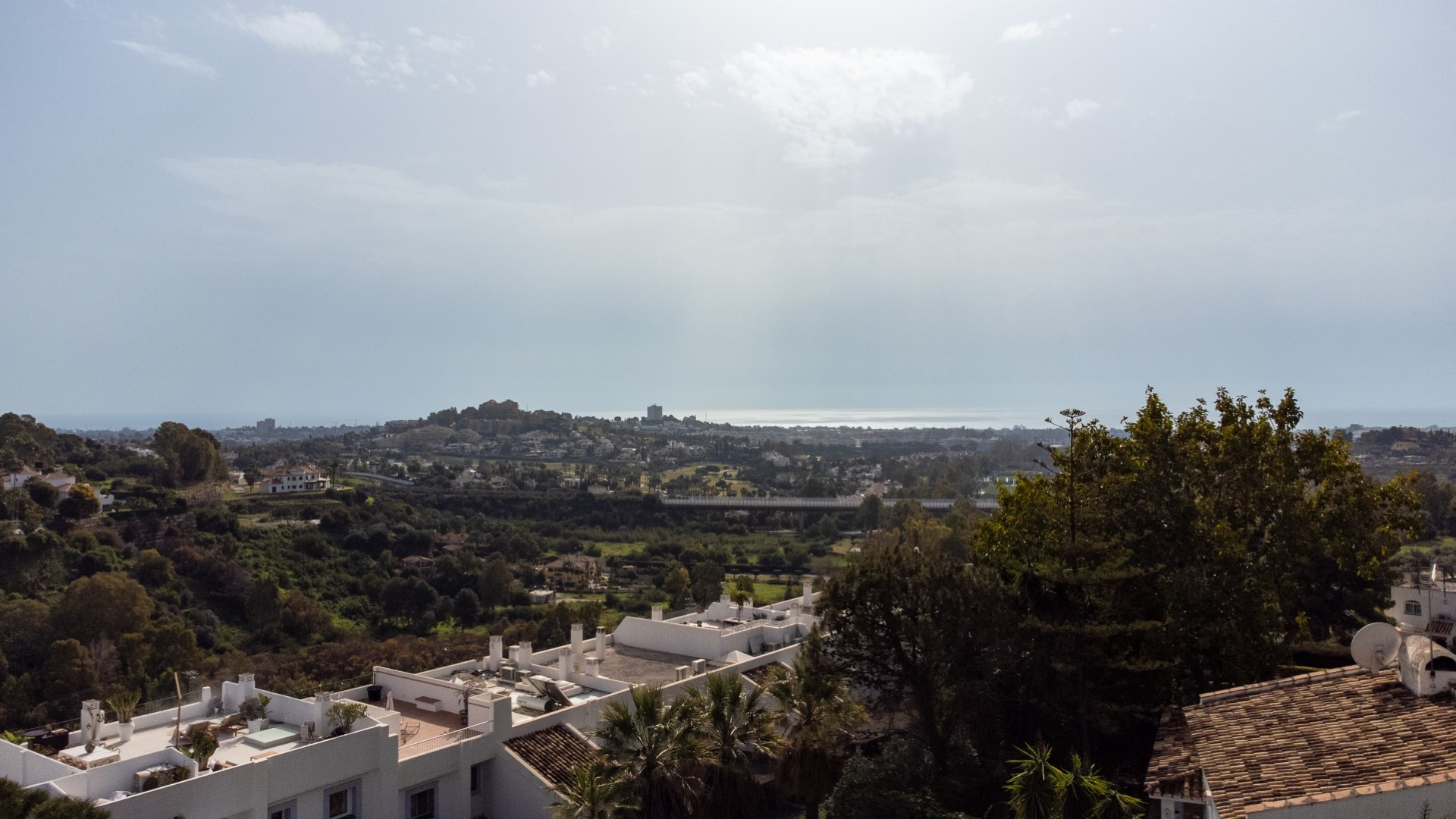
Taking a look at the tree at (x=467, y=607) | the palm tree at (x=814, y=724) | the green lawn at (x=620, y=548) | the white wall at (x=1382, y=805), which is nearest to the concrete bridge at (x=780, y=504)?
the green lawn at (x=620, y=548)

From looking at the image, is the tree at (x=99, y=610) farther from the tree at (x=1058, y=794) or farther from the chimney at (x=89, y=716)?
the tree at (x=1058, y=794)

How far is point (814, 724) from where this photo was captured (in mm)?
14977

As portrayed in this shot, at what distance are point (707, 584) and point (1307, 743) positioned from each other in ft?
130

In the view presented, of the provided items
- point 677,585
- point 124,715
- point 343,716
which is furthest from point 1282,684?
point 677,585

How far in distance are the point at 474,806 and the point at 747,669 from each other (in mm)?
7533

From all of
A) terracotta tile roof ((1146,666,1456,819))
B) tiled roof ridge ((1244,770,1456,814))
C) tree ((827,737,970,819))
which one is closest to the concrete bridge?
tree ((827,737,970,819))

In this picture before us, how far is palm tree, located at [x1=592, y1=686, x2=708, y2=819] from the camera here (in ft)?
43.3

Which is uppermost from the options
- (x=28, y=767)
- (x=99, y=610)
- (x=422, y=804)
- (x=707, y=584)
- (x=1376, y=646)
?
(x=1376, y=646)

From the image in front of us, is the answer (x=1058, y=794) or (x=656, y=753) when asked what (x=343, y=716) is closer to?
(x=656, y=753)

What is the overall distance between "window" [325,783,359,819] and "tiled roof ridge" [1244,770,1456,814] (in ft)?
41.8

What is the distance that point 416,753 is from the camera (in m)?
16.2

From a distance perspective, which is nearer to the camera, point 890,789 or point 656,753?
point 656,753

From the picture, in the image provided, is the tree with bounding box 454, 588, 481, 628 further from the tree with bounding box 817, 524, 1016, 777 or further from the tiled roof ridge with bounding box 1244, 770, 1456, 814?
the tiled roof ridge with bounding box 1244, 770, 1456, 814

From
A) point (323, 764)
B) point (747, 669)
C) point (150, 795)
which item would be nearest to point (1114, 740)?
point (747, 669)
